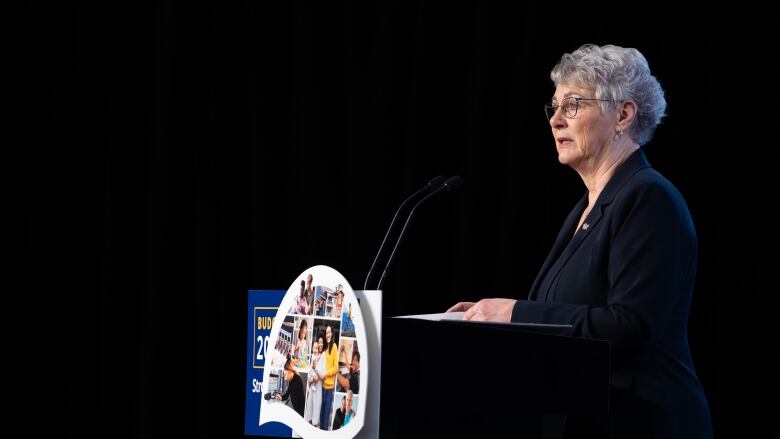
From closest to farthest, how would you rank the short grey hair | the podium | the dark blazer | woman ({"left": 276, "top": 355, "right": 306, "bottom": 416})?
1. the podium
2. woman ({"left": 276, "top": 355, "right": 306, "bottom": 416})
3. the dark blazer
4. the short grey hair

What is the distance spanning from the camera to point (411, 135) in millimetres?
3465

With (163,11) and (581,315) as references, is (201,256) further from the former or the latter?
(581,315)

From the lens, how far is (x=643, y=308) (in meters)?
1.68

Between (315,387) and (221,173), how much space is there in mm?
2326

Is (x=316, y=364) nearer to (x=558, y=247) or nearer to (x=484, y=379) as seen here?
(x=484, y=379)

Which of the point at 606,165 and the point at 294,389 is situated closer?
the point at 294,389

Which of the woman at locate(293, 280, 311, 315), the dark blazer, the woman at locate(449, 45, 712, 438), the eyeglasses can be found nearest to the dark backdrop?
the eyeglasses

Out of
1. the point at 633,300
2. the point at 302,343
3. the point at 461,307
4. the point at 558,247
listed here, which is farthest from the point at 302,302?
the point at 558,247

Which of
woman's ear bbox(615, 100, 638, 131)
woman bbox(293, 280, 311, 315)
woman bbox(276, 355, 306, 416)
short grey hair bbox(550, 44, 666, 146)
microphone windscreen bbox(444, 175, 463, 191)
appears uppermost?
short grey hair bbox(550, 44, 666, 146)

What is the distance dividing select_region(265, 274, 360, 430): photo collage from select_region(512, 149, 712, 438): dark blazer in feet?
1.40

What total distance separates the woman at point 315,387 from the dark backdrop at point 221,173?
1865 mm

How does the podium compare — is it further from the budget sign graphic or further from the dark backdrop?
the dark backdrop

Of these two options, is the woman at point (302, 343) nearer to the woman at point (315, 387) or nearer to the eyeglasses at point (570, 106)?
the woman at point (315, 387)

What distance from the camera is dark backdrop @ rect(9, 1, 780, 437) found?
11.0 feet
